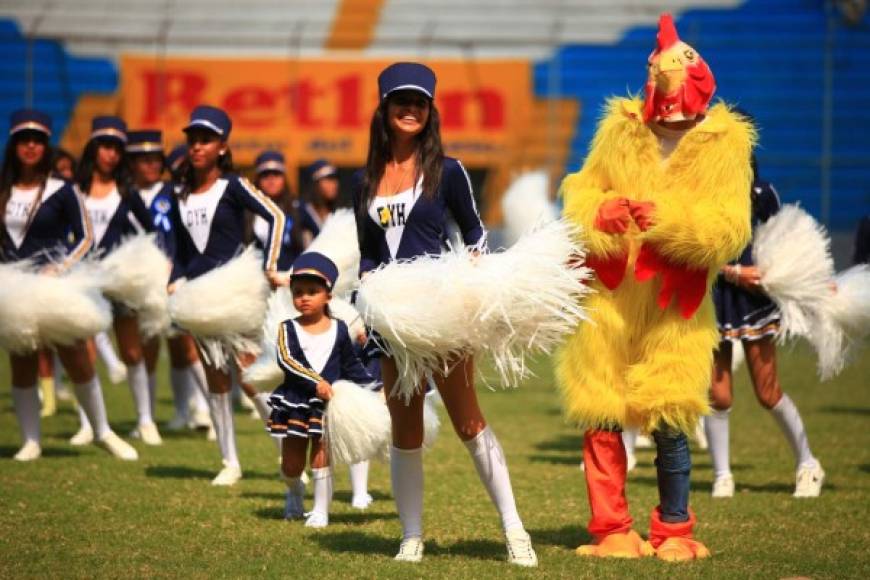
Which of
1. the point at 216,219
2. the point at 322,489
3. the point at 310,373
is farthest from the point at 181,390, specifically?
the point at 310,373

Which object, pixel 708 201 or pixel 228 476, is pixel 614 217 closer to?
pixel 708 201

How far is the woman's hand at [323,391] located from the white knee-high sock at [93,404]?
278 cm

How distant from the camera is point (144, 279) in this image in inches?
370

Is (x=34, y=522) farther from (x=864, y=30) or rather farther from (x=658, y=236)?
(x=864, y=30)

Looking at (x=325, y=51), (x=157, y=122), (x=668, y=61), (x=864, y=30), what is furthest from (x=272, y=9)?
(x=668, y=61)

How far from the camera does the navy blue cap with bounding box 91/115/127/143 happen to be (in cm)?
977

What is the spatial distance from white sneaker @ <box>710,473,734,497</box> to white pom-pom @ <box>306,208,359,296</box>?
2328 mm

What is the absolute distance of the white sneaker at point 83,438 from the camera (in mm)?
9867

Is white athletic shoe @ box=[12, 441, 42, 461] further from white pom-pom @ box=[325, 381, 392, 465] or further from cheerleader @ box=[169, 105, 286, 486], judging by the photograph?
white pom-pom @ box=[325, 381, 392, 465]

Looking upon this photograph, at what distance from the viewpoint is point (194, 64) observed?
2331 cm

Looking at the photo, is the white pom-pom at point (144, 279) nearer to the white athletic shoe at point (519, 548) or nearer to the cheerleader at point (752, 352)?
the cheerleader at point (752, 352)

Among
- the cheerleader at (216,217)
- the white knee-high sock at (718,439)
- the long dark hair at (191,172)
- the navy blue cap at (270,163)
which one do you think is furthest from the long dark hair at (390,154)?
the navy blue cap at (270,163)

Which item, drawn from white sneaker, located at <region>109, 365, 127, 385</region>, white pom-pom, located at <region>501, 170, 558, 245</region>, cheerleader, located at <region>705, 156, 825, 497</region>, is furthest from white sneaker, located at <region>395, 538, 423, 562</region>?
white sneaker, located at <region>109, 365, 127, 385</region>

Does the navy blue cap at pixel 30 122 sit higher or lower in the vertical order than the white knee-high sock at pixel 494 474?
higher
